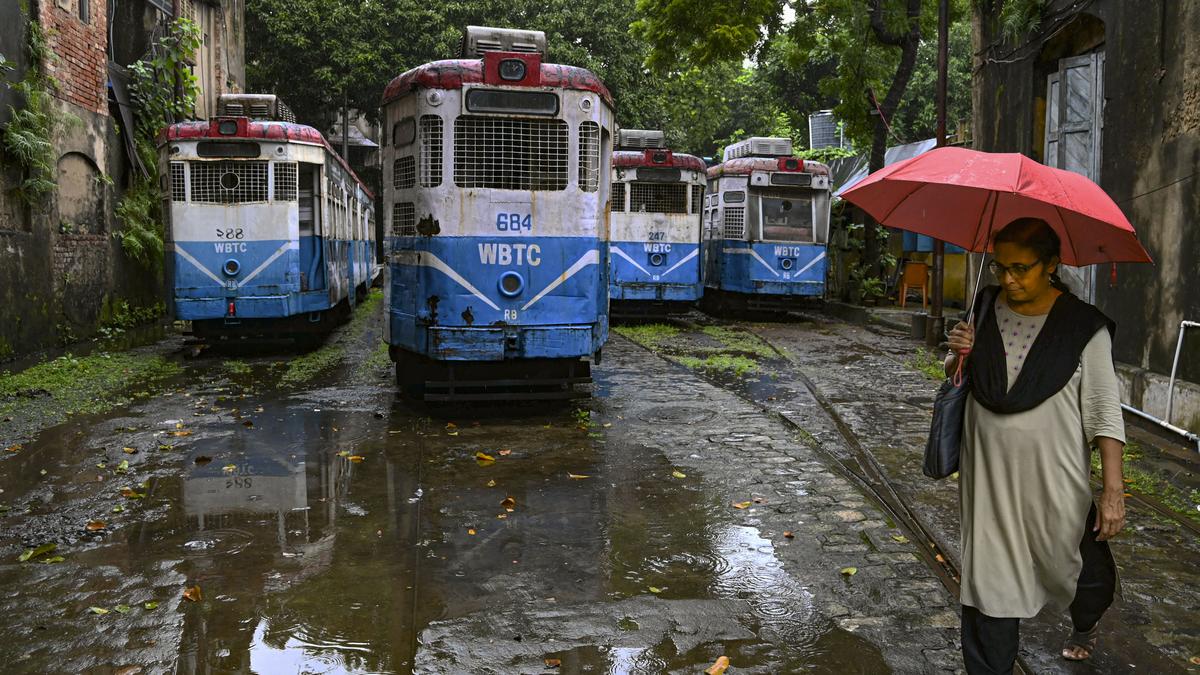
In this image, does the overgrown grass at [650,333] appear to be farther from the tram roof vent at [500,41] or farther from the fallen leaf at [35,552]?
the fallen leaf at [35,552]

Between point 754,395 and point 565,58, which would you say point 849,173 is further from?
point 754,395

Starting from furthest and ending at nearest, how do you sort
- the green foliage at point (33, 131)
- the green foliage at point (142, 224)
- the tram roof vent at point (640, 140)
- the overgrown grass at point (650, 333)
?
the tram roof vent at point (640, 140), the green foliage at point (142, 224), the overgrown grass at point (650, 333), the green foliage at point (33, 131)

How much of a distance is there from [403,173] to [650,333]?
8056mm

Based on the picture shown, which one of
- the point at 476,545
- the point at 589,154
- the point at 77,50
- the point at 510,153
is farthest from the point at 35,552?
the point at 77,50

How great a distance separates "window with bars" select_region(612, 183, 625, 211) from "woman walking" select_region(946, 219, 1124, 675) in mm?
Result: 14260

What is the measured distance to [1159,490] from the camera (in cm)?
654

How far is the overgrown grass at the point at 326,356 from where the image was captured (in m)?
11.5

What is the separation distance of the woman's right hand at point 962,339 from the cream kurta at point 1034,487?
0.13 metres

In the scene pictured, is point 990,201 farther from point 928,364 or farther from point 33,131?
point 33,131

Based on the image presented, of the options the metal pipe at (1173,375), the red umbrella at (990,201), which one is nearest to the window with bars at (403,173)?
the red umbrella at (990,201)

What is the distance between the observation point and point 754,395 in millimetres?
10336

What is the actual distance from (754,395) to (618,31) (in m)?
22.6

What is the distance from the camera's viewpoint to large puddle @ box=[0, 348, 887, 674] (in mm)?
3992

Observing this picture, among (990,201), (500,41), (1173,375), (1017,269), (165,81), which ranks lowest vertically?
(1173,375)
